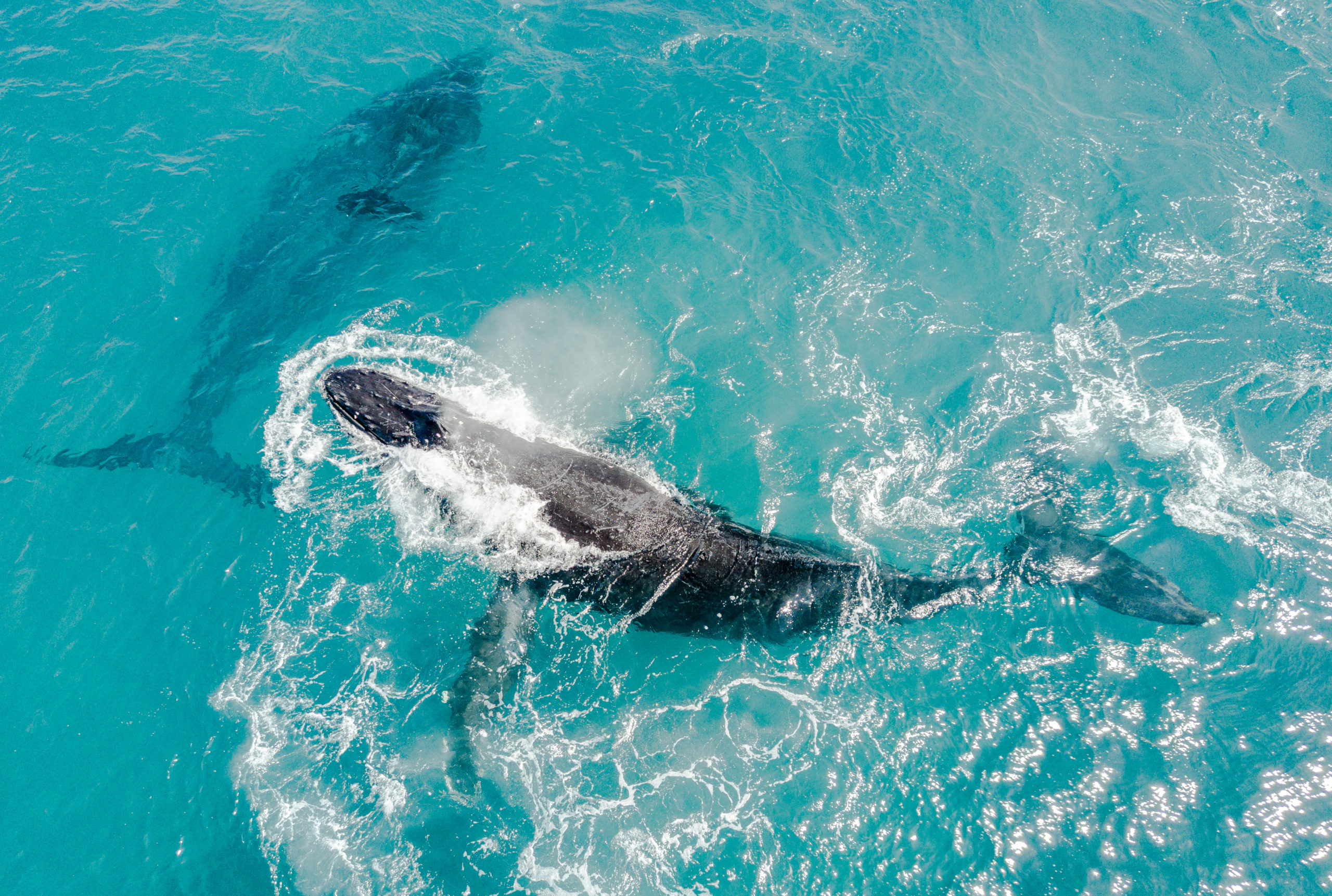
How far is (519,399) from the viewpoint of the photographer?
2652 cm

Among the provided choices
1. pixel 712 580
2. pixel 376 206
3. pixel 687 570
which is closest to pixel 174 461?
pixel 376 206

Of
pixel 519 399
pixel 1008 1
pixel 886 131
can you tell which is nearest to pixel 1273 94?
pixel 1008 1

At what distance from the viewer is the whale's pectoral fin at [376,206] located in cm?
3192

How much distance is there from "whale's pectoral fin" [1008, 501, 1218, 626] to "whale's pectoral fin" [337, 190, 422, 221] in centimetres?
2899

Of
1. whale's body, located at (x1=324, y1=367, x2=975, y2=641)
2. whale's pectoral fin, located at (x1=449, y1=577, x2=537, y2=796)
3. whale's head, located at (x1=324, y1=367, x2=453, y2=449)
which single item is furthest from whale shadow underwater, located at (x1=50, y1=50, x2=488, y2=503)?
whale's body, located at (x1=324, y1=367, x2=975, y2=641)

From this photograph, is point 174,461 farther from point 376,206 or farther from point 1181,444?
point 1181,444

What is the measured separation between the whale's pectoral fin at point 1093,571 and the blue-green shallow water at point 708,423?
54 cm

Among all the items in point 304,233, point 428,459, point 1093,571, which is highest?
point 304,233

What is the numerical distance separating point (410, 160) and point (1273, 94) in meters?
42.9

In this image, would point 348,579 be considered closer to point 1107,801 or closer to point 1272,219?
point 1107,801

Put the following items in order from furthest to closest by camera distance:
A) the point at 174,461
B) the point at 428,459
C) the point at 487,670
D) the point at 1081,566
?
the point at 174,461
the point at 428,459
the point at 1081,566
the point at 487,670

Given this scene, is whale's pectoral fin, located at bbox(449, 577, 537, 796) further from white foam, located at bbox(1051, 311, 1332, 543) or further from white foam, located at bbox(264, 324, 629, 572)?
white foam, located at bbox(1051, 311, 1332, 543)

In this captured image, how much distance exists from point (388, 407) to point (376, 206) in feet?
42.7

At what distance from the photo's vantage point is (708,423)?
25812 millimetres
